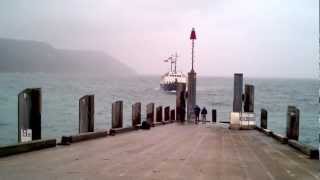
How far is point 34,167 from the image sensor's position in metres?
12.4

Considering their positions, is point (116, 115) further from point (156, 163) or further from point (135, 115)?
point (156, 163)

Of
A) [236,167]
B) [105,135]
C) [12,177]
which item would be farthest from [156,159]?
[105,135]

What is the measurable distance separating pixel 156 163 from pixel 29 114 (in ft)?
21.2

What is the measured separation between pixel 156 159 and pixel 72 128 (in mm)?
39510

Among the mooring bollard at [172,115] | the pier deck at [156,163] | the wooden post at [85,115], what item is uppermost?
the wooden post at [85,115]

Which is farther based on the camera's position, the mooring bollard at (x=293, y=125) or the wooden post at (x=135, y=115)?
the wooden post at (x=135, y=115)

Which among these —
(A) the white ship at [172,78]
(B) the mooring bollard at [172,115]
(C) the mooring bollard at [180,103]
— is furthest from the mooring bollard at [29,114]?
(A) the white ship at [172,78]

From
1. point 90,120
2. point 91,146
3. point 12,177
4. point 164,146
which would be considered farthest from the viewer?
point 90,120

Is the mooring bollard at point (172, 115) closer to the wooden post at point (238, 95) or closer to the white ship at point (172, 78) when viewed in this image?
the wooden post at point (238, 95)

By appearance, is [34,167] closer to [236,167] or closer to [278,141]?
[236,167]

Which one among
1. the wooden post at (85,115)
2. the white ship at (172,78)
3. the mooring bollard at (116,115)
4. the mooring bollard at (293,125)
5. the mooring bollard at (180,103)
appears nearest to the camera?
the wooden post at (85,115)

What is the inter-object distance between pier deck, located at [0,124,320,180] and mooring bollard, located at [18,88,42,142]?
167cm

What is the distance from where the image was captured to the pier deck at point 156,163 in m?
11.8

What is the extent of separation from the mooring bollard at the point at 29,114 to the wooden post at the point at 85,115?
346cm
